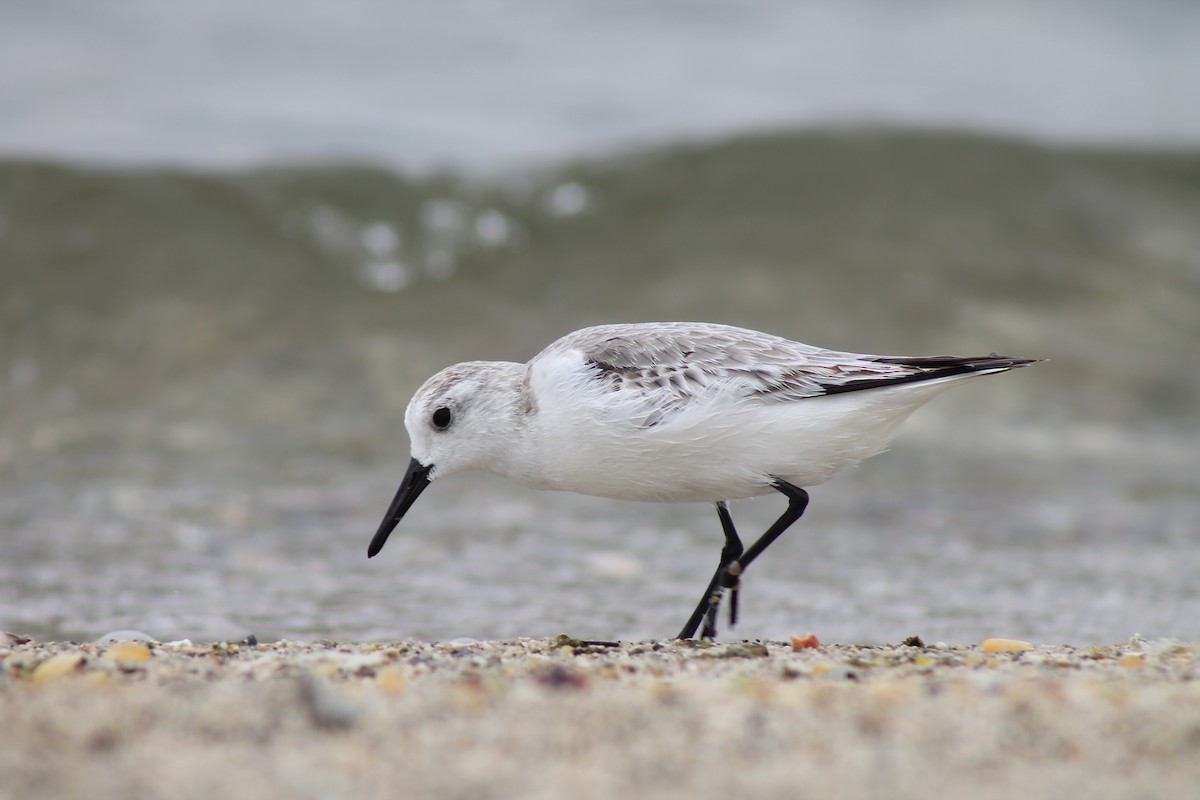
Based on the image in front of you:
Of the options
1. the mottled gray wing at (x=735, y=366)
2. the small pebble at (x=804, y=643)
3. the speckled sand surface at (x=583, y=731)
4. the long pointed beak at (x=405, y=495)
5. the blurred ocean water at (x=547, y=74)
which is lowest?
the speckled sand surface at (x=583, y=731)

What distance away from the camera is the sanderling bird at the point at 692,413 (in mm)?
4316

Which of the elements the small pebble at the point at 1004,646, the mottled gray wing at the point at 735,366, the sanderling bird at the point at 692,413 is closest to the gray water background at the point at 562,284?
the small pebble at the point at 1004,646

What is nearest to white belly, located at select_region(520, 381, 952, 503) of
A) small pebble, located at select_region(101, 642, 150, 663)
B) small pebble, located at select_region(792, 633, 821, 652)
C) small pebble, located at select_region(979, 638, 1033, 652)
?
small pebble, located at select_region(792, 633, 821, 652)

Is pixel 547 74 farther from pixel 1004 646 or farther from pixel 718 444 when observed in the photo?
pixel 1004 646

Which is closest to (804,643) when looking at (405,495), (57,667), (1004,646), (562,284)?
(1004,646)

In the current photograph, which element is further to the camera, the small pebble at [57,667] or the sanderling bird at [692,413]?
the sanderling bird at [692,413]

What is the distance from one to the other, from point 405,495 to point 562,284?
20.6 ft

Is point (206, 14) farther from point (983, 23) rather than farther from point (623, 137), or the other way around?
point (983, 23)

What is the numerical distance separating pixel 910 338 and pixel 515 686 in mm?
7578

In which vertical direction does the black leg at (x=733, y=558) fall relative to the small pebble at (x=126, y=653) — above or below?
above

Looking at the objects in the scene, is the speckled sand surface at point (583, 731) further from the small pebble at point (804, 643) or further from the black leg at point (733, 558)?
the black leg at point (733, 558)

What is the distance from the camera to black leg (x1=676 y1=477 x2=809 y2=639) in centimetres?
445

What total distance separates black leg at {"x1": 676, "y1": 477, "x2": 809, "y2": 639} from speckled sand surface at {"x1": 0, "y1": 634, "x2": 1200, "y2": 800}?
2.80ft

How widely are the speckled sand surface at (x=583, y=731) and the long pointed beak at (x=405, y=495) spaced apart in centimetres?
111
